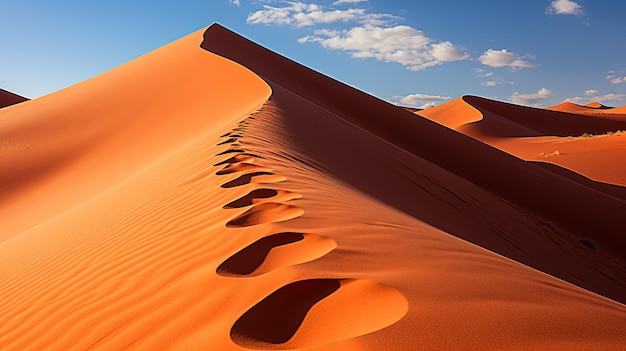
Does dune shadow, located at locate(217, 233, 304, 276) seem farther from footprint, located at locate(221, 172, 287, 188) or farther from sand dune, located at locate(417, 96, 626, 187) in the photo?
sand dune, located at locate(417, 96, 626, 187)

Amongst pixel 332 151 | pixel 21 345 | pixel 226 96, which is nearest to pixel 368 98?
pixel 226 96

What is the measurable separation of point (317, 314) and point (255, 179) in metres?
2.38

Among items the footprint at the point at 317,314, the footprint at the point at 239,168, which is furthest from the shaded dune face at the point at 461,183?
the footprint at the point at 317,314

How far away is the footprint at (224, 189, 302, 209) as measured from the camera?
11.5 feet

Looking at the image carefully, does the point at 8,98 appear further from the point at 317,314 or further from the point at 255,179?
the point at 317,314

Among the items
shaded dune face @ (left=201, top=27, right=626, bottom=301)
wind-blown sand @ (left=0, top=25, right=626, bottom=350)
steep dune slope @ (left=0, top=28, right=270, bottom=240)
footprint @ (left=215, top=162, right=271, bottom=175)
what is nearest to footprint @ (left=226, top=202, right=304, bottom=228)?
wind-blown sand @ (left=0, top=25, right=626, bottom=350)

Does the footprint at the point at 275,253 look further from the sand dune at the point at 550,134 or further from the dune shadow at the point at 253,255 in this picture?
the sand dune at the point at 550,134

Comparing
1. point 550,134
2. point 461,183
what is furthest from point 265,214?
point 550,134

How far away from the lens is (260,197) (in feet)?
11.9

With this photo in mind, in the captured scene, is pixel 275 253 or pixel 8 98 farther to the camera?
pixel 8 98

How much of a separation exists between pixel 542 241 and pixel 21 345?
22.7 feet

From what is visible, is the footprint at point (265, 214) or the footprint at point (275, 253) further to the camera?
the footprint at point (265, 214)

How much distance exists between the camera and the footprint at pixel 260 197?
3502mm

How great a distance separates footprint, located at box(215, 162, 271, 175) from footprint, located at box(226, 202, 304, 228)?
1121 millimetres
